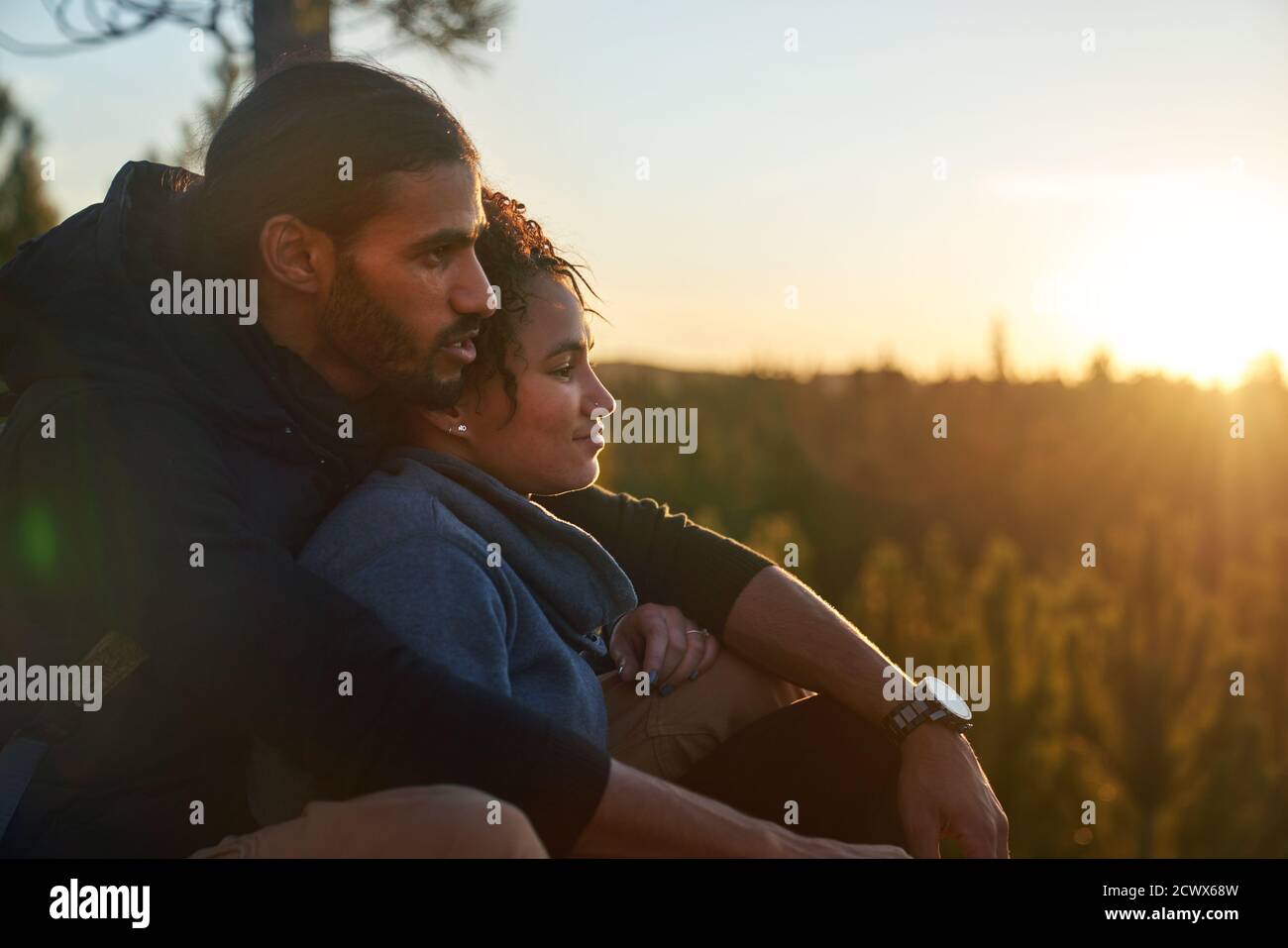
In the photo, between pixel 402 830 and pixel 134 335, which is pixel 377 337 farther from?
pixel 402 830

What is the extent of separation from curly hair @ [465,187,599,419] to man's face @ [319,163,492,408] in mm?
78

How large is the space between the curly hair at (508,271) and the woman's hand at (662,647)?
21.2 inches

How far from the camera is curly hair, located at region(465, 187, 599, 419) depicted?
7.41ft

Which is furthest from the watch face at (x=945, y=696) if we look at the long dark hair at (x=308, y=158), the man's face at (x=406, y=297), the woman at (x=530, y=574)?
the long dark hair at (x=308, y=158)

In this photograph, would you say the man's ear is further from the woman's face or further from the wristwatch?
the wristwatch

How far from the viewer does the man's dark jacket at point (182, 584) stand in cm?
168

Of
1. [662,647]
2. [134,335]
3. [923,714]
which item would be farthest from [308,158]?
[923,714]

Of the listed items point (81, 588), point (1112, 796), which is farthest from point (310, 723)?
point (1112, 796)

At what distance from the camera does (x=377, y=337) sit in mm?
2176
